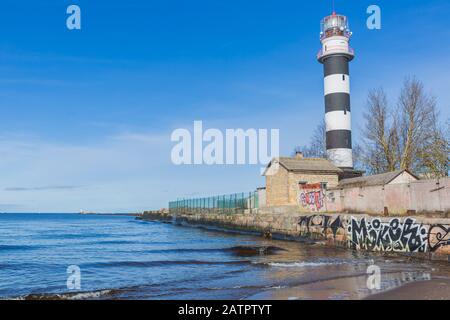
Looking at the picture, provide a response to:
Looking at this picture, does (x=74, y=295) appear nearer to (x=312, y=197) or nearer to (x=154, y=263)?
(x=154, y=263)

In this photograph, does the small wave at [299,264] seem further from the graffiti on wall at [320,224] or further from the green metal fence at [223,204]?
the green metal fence at [223,204]

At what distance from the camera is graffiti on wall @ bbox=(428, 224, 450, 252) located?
54.6 feet

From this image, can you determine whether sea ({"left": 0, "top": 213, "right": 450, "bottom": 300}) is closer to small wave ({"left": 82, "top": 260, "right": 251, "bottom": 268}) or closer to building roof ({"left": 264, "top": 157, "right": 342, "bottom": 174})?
small wave ({"left": 82, "top": 260, "right": 251, "bottom": 268})

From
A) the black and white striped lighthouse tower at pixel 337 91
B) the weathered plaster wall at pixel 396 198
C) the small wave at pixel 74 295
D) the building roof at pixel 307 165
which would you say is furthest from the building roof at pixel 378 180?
the small wave at pixel 74 295

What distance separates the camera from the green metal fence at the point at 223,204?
144ft

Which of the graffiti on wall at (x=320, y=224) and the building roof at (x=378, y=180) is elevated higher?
the building roof at (x=378, y=180)

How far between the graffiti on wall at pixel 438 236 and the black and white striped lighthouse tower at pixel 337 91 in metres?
22.5

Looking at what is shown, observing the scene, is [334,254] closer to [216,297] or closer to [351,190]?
[351,190]

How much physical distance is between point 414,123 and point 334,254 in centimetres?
2192

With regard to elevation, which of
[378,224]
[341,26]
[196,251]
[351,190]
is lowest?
[196,251]

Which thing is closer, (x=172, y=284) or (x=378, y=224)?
(x=172, y=284)
